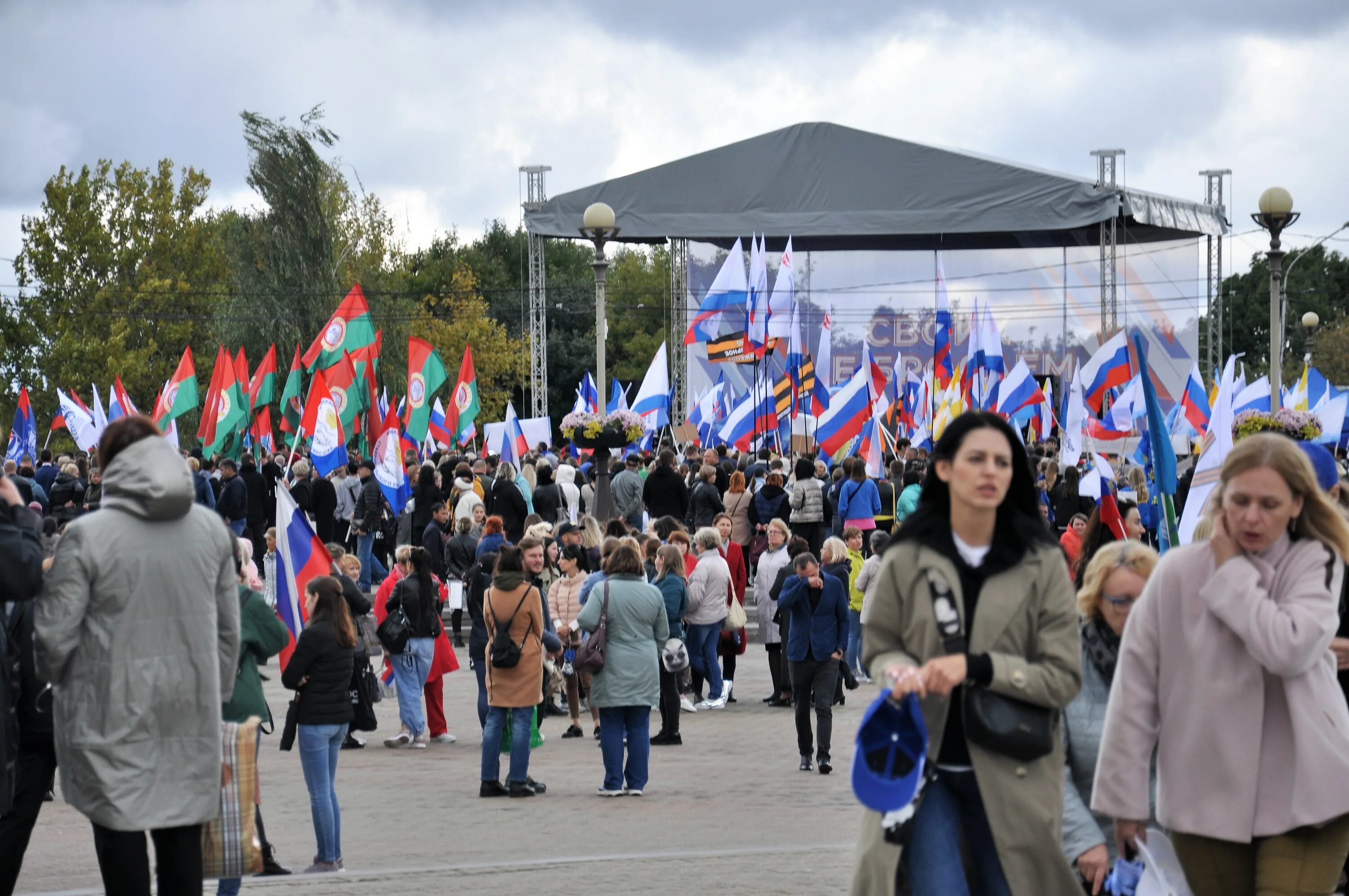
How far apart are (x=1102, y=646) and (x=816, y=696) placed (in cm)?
762

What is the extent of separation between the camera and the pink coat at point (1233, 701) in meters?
4.28

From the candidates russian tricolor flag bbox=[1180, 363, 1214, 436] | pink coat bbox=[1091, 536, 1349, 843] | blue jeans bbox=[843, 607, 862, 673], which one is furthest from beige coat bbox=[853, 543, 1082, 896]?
russian tricolor flag bbox=[1180, 363, 1214, 436]

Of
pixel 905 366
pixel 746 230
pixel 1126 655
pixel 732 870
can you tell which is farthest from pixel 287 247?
pixel 1126 655

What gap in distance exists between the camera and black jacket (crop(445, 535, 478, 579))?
17156 mm

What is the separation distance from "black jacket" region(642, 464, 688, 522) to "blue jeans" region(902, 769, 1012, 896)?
1715 centimetres

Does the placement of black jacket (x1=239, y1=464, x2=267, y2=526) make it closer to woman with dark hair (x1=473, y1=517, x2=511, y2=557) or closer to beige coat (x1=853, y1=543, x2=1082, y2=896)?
woman with dark hair (x1=473, y1=517, x2=511, y2=557)

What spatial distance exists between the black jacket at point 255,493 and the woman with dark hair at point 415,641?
32.3 ft

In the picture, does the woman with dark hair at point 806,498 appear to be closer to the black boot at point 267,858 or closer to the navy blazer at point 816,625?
the navy blazer at point 816,625

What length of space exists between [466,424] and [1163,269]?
79.4ft

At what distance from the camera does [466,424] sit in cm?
3216

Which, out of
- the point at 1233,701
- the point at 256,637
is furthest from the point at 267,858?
the point at 1233,701

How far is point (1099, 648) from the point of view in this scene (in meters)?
5.20

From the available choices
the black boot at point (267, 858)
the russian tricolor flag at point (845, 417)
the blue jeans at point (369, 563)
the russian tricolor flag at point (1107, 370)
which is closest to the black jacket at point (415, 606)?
the black boot at point (267, 858)

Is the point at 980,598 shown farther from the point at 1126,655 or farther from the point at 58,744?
the point at 58,744
